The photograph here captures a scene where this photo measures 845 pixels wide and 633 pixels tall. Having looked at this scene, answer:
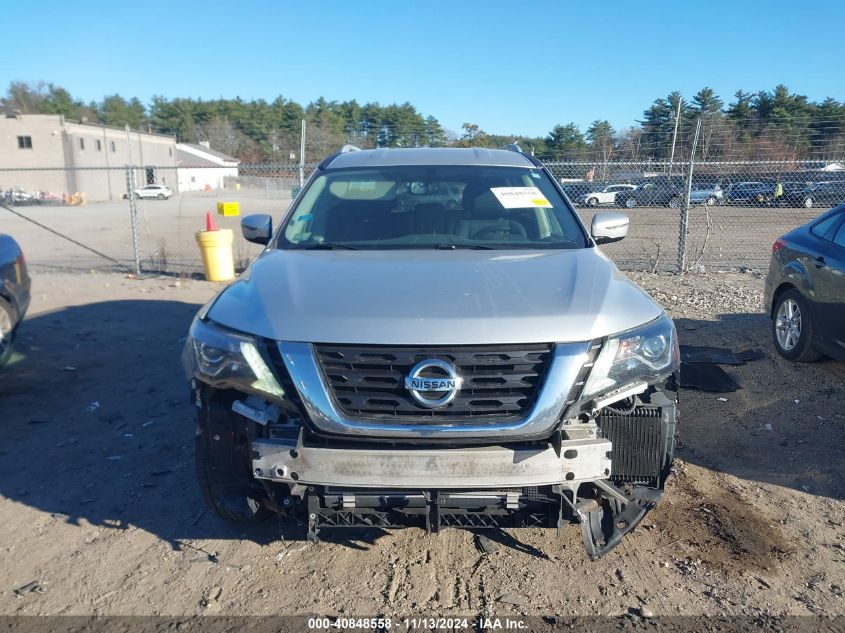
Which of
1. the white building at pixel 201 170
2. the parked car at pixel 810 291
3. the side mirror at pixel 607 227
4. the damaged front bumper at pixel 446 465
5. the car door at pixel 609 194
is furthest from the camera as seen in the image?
the white building at pixel 201 170

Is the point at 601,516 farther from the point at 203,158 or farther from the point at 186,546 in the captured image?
the point at 203,158

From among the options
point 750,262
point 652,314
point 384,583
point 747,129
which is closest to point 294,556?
point 384,583

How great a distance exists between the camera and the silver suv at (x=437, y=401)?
256 centimetres

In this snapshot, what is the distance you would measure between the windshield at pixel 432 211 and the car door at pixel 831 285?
2.75 m

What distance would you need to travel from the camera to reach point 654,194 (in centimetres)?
1938

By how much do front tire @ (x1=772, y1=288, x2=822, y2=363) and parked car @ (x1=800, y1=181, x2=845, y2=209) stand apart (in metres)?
17.6

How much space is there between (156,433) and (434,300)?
2.83 metres

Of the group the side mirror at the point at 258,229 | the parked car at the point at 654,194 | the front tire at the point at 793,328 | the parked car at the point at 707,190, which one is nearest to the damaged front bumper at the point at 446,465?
the side mirror at the point at 258,229

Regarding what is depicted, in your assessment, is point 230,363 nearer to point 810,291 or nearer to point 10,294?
point 10,294

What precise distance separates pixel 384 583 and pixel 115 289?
8585 millimetres

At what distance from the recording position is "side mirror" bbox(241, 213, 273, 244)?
173 inches

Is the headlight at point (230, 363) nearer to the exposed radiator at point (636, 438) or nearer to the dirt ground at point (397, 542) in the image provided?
the dirt ground at point (397, 542)

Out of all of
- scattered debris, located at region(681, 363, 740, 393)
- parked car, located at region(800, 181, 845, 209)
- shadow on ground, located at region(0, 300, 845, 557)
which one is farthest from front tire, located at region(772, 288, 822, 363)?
parked car, located at region(800, 181, 845, 209)

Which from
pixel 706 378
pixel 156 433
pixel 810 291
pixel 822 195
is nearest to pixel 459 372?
pixel 156 433
